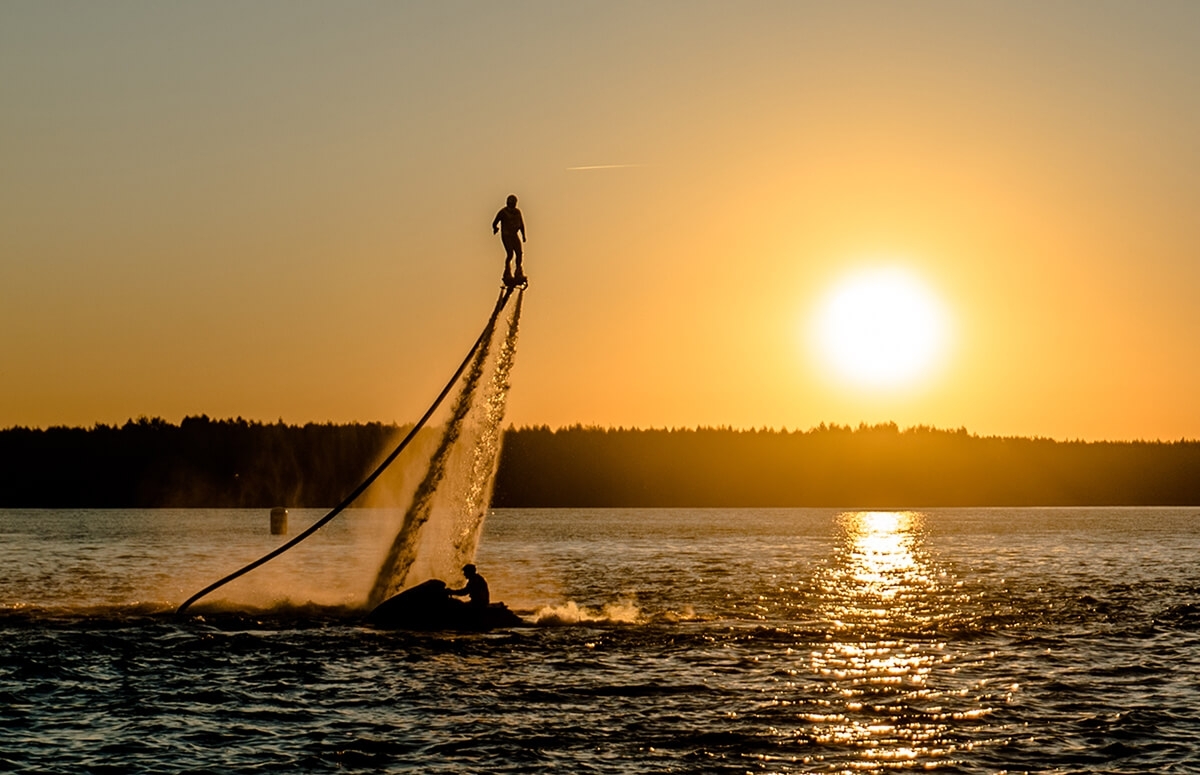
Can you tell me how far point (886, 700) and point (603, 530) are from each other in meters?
143

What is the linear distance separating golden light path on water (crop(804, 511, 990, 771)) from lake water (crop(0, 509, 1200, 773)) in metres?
0.13

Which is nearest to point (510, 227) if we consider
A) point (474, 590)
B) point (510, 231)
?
point (510, 231)

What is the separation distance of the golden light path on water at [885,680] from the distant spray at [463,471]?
12823 millimetres

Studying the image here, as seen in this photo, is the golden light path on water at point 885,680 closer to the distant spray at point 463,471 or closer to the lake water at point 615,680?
the lake water at point 615,680

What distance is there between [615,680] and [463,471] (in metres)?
13.2

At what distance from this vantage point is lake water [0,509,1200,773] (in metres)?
29.7

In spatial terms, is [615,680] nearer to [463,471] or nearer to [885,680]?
[885,680]

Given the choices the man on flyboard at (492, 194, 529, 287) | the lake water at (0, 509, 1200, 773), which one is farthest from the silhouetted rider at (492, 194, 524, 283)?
the lake water at (0, 509, 1200, 773)

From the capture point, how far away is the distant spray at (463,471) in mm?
48000

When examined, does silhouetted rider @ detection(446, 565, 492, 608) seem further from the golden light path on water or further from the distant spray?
the golden light path on water

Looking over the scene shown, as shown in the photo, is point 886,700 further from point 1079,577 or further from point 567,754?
point 1079,577

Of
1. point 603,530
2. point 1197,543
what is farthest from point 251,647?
point 603,530

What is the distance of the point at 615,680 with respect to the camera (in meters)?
38.5

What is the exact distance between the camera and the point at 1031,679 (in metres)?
39.6
